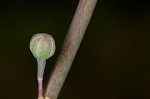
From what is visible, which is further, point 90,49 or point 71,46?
point 90,49

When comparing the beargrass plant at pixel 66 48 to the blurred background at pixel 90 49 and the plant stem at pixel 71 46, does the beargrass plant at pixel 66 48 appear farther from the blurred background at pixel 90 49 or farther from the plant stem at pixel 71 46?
the blurred background at pixel 90 49

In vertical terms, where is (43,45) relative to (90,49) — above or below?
above

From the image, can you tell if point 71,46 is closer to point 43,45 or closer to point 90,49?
point 43,45

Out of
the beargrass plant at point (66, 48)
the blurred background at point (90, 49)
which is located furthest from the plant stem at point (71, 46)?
the blurred background at point (90, 49)

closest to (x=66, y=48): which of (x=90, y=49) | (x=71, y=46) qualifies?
(x=71, y=46)

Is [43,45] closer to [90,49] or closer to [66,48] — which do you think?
[66,48]

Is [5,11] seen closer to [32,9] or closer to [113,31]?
[32,9]
